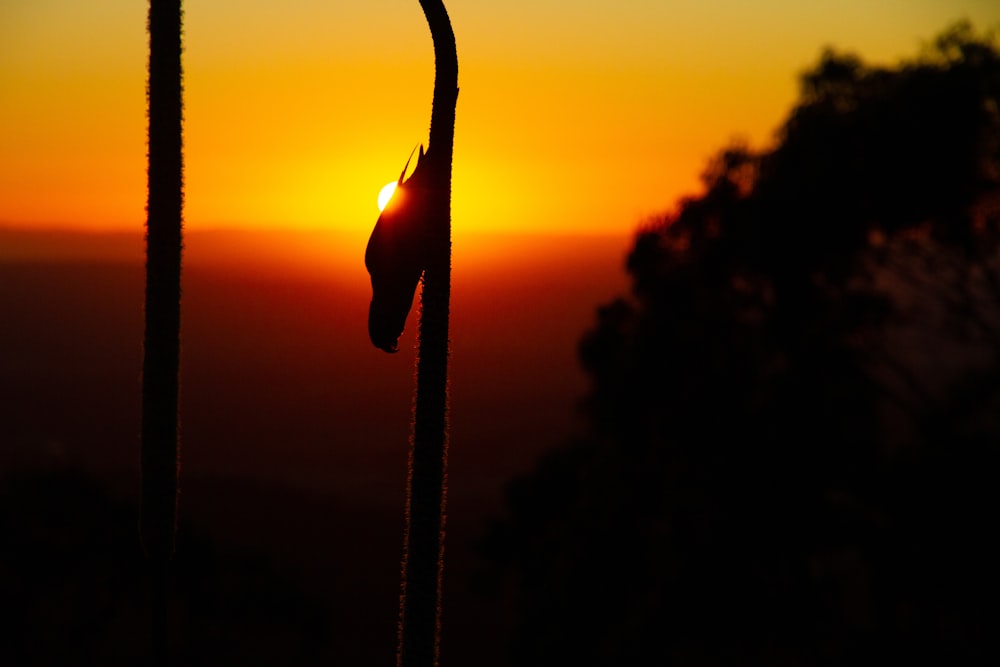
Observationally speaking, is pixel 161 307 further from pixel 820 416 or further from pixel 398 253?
pixel 820 416

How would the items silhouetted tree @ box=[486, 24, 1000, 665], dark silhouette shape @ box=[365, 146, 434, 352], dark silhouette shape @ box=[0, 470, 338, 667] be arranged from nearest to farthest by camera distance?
1. dark silhouette shape @ box=[365, 146, 434, 352]
2. silhouetted tree @ box=[486, 24, 1000, 665]
3. dark silhouette shape @ box=[0, 470, 338, 667]

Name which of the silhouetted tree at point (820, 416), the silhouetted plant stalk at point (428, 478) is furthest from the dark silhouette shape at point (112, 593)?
the silhouetted plant stalk at point (428, 478)

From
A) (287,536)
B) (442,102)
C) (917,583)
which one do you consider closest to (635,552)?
(917,583)

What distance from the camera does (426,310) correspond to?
1.29m

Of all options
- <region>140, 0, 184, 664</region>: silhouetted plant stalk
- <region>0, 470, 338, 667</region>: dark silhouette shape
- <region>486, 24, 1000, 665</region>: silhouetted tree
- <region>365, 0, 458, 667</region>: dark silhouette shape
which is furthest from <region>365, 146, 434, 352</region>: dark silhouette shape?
<region>0, 470, 338, 667</region>: dark silhouette shape

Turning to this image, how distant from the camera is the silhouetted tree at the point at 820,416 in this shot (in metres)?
17.7

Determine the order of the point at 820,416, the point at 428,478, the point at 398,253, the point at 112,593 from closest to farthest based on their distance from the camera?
the point at 428,478 → the point at 398,253 → the point at 820,416 → the point at 112,593

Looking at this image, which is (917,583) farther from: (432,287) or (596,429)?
(432,287)

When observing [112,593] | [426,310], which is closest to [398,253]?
[426,310]

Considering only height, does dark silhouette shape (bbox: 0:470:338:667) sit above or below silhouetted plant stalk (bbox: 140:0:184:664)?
below

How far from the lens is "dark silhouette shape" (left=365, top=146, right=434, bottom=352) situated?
1.34 m

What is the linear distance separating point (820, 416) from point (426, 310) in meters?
17.4

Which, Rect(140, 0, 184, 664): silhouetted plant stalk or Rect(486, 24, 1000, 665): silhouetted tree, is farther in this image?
Rect(486, 24, 1000, 665): silhouetted tree

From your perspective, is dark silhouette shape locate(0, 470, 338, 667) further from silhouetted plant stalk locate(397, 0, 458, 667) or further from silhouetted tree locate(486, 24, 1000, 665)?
silhouetted plant stalk locate(397, 0, 458, 667)
